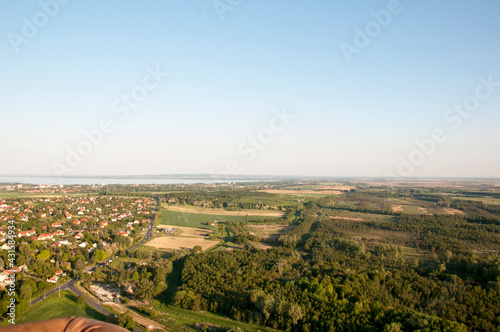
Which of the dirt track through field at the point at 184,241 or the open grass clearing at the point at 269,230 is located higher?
the dirt track through field at the point at 184,241

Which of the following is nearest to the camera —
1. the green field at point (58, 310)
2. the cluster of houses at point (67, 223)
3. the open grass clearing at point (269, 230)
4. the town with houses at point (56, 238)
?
the green field at point (58, 310)

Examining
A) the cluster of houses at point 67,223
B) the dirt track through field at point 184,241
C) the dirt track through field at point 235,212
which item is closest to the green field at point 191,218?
the dirt track through field at point 235,212

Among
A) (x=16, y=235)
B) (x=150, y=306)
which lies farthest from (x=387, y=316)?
(x=16, y=235)

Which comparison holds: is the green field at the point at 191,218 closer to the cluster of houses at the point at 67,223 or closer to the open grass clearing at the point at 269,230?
the cluster of houses at the point at 67,223

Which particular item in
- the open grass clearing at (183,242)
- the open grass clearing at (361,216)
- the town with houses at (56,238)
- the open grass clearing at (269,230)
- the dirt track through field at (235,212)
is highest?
the town with houses at (56,238)

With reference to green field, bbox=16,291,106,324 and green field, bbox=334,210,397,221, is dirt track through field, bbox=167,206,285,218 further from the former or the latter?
green field, bbox=16,291,106,324

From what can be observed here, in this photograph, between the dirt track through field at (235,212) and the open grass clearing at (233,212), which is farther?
the dirt track through field at (235,212)
